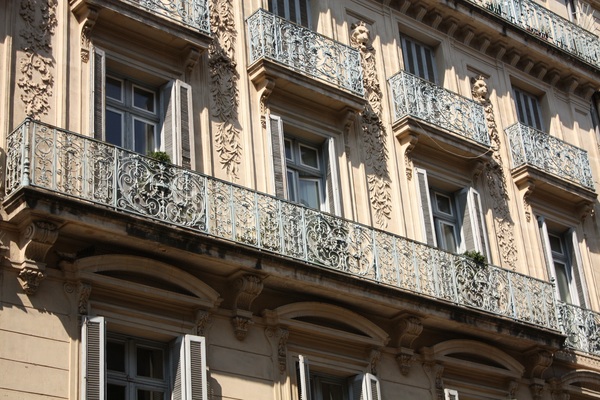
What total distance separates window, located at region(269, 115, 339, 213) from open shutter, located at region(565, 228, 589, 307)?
6.49 meters

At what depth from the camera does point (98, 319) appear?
13352mm

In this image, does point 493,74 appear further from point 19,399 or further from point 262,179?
point 19,399

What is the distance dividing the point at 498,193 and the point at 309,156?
14.6 feet

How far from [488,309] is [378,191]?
2702 mm

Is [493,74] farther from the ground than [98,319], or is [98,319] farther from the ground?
[493,74]

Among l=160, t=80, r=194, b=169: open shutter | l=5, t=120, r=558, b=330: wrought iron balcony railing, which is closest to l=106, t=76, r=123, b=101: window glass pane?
l=160, t=80, r=194, b=169: open shutter

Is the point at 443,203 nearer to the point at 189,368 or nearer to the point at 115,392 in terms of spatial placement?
the point at 189,368

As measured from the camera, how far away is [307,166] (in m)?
18.0

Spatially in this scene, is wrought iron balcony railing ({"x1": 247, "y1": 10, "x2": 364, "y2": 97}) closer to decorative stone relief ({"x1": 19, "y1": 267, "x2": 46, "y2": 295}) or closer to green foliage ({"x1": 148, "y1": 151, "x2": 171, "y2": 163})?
green foliage ({"x1": 148, "y1": 151, "x2": 171, "y2": 163})

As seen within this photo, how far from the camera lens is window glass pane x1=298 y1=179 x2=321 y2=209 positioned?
17.7 metres

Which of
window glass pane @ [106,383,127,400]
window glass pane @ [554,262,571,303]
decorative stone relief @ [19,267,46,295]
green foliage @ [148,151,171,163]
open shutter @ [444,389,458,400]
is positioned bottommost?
window glass pane @ [106,383,127,400]

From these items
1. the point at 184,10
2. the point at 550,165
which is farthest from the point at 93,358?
the point at 550,165

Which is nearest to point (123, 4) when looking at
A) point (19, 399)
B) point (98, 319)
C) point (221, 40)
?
point (221, 40)

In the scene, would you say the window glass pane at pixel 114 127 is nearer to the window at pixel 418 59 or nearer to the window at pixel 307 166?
the window at pixel 307 166
